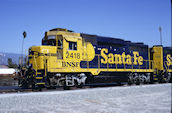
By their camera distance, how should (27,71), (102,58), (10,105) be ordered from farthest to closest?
(102,58) → (27,71) → (10,105)

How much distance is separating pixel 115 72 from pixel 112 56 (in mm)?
1220

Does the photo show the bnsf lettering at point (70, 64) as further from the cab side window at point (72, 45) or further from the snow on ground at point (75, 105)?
the snow on ground at point (75, 105)

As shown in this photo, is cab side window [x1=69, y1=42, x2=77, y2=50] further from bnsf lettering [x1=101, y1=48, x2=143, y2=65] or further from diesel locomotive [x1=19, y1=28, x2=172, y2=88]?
bnsf lettering [x1=101, y1=48, x2=143, y2=65]

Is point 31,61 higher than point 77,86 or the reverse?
higher

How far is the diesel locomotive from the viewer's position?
1234 cm

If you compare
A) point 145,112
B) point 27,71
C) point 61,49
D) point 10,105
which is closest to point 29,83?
point 27,71

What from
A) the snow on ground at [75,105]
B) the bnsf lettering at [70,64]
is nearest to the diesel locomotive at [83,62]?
the bnsf lettering at [70,64]

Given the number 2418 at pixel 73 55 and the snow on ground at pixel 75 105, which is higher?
the number 2418 at pixel 73 55

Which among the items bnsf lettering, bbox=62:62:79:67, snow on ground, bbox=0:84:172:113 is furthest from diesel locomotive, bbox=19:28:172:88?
snow on ground, bbox=0:84:172:113

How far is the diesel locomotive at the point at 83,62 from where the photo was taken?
1234 centimetres

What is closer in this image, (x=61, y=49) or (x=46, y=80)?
(x=46, y=80)

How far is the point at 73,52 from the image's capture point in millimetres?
13062

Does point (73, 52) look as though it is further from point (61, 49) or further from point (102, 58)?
point (102, 58)

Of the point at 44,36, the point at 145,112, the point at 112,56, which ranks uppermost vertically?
the point at 44,36
